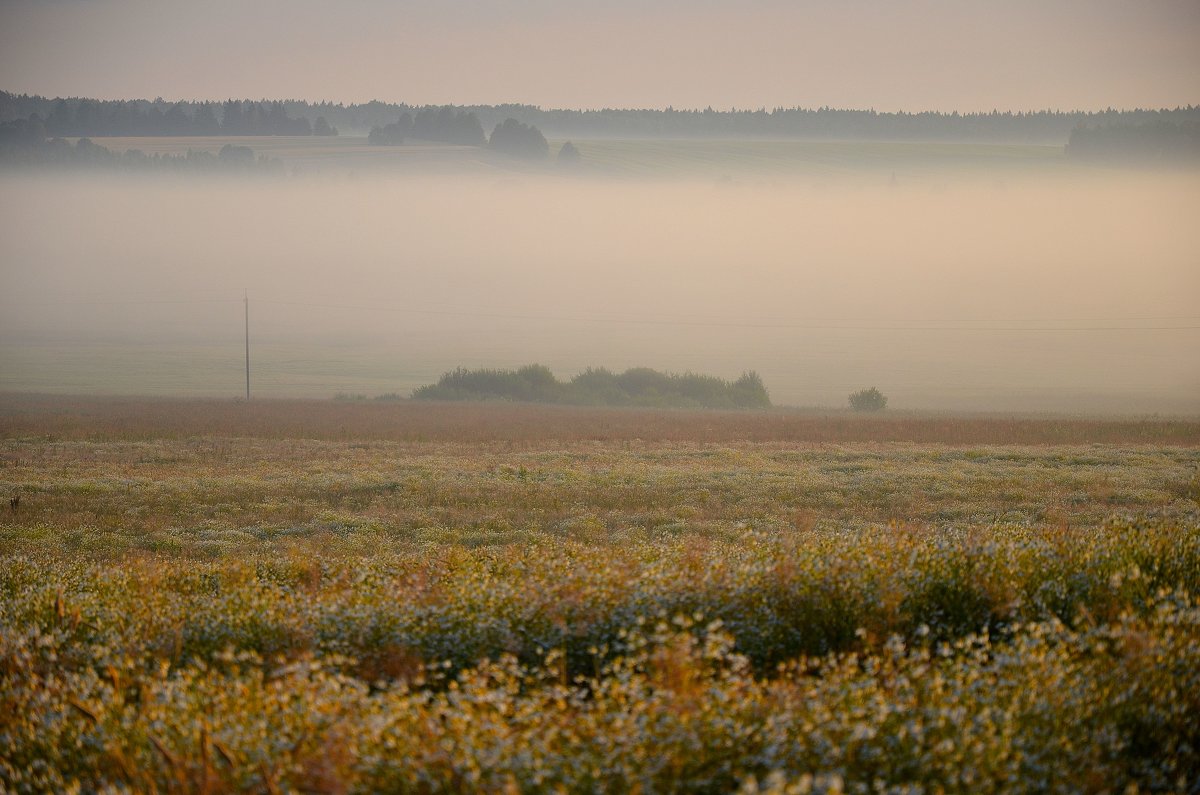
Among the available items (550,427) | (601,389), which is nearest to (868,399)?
(601,389)

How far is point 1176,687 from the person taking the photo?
5.58 metres

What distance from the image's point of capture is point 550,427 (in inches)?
1989

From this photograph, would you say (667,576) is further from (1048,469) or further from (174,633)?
(1048,469)

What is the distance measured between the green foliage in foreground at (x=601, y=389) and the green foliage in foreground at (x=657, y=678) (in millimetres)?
78568

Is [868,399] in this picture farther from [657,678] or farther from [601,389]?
[657,678]

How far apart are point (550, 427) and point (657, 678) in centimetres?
4500

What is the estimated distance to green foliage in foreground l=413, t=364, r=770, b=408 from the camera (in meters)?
89.6

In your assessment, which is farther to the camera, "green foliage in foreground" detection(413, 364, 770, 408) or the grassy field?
"green foliage in foreground" detection(413, 364, 770, 408)

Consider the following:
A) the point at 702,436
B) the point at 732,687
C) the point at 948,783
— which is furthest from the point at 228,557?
the point at 702,436

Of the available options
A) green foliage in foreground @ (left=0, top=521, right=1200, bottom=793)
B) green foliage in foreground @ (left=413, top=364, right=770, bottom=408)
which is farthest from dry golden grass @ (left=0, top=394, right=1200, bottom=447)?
green foliage in foreground @ (left=0, top=521, right=1200, bottom=793)

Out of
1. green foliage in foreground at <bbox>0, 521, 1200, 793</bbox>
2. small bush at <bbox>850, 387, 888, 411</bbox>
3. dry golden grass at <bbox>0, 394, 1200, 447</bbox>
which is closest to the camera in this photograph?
green foliage in foreground at <bbox>0, 521, 1200, 793</bbox>

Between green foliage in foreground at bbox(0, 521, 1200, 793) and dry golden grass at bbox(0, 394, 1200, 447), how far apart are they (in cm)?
3195

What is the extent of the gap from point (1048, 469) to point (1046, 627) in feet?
73.6

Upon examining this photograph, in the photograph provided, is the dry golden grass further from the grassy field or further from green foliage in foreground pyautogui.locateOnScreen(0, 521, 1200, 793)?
green foliage in foreground pyautogui.locateOnScreen(0, 521, 1200, 793)
